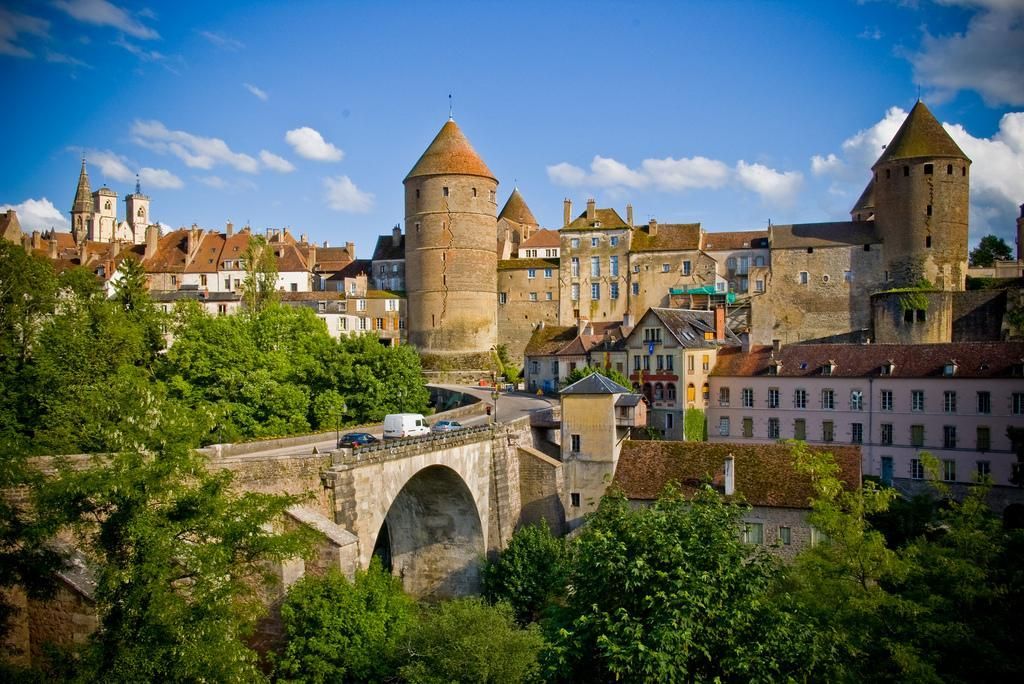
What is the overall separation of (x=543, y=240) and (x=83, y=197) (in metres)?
79.4

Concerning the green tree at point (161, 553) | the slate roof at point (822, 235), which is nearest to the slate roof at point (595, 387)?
the green tree at point (161, 553)

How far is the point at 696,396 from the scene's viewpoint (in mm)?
44219

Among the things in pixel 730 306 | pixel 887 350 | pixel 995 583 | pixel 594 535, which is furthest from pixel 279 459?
pixel 730 306

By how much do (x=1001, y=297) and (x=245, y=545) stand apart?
47279 mm

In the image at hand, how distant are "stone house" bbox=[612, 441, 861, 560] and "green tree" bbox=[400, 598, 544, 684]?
9.05 metres

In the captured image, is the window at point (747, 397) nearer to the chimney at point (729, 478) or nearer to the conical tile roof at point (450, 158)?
the chimney at point (729, 478)

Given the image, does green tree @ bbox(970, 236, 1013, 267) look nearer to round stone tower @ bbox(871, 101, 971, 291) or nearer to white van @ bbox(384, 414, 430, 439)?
round stone tower @ bbox(871, 101, 971, 291)

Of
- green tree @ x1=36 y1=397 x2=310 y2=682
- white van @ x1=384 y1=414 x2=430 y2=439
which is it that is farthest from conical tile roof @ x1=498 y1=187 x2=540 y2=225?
green tree @ x1=36 y1=397 x2=310 y2=682

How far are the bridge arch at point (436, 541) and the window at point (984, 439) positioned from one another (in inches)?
853

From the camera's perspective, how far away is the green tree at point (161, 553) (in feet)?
47.2

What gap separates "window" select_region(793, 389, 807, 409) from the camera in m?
42.3

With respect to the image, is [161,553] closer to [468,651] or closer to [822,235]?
[468,651]

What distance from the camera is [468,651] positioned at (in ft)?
70.1

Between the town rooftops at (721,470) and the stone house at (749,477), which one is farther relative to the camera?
the town rooftops at (721,470)
